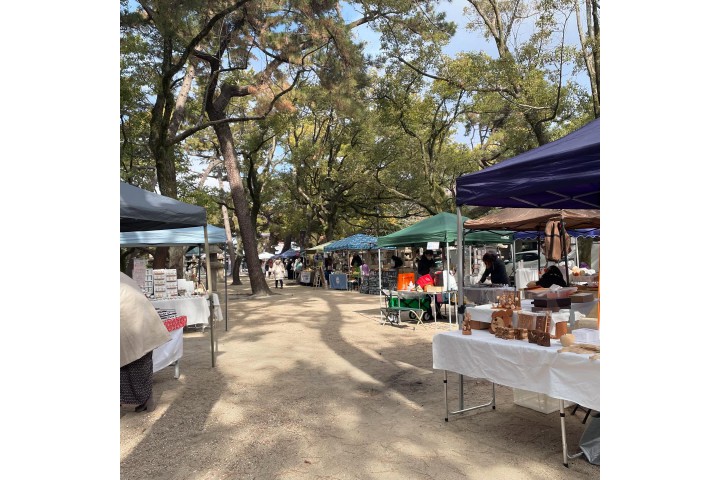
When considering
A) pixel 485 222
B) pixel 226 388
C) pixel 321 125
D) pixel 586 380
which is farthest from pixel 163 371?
pixel 321 125

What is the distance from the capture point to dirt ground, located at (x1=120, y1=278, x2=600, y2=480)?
141 inches

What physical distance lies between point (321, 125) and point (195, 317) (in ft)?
62.6

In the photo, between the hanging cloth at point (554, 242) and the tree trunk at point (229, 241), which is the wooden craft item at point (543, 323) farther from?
the tree trunk at point (229, 241)

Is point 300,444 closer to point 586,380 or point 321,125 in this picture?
point 586,380

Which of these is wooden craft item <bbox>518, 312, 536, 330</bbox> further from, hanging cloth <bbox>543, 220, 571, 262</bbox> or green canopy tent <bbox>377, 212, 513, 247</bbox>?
green canopy tent <bbox>377, 212, 513, 247</bbox>

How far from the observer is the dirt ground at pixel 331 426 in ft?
11.7

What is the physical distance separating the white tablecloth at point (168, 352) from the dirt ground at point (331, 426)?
301 mm

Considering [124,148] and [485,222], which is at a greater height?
[124,148]

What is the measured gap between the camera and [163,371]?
6.78m

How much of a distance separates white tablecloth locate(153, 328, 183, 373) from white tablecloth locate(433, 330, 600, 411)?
3.34 m

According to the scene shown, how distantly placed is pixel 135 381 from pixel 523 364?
3874mm

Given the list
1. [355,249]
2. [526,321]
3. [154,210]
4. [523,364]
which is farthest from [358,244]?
[523,364]

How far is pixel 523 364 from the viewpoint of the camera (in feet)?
12.0

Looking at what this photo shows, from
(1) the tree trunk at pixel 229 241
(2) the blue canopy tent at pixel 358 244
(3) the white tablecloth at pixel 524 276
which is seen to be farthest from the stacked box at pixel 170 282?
(1) the tree trunk at pixel 229 241
